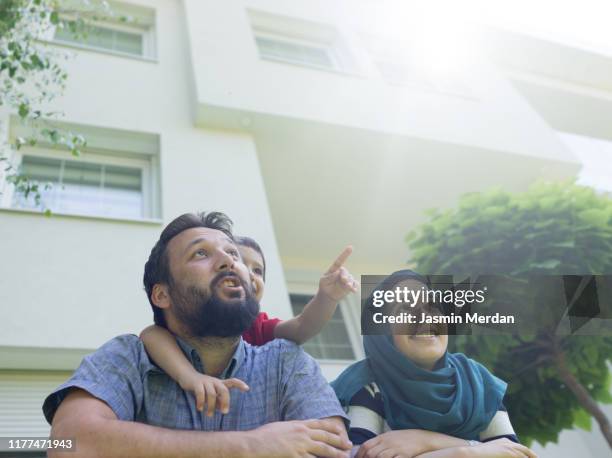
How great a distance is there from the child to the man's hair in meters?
0.16

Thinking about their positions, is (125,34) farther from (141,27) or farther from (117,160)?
(117,160)

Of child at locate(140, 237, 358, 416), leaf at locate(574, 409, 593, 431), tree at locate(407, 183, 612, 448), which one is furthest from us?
leaf at locate(574, 409, 593, 431)

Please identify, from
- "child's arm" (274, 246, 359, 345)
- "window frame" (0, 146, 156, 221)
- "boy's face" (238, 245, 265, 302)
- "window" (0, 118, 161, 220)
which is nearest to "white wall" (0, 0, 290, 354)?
"window" (0, 118, 161, 220)

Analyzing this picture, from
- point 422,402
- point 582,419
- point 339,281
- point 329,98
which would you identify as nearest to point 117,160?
point 329,98

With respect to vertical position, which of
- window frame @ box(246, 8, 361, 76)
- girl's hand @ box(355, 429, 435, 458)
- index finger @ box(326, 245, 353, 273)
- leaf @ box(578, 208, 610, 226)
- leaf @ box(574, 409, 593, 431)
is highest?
window frame @ box(246, 8, 361, 76)

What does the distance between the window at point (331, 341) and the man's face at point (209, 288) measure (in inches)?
137

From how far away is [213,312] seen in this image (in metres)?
1.71

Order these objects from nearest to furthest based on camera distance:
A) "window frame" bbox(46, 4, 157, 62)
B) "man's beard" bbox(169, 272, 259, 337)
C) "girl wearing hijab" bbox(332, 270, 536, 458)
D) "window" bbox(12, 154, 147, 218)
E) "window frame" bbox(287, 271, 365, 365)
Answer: "girl wearing hijab" bbox(332, 270, 536, 458) < "man's beard" bbox(169, 272, 259, 337) < "window" bbox(12, 154, 147, 218) < "window frame" bbox(287, 271, 365, 365) < "window frame" bbox(46, 4, 157, 62)

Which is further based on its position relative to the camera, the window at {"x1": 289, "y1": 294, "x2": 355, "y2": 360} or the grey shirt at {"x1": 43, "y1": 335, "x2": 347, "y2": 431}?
the window at {"x1": 289, "y1": 294, "x2": 355, "y2": 360}

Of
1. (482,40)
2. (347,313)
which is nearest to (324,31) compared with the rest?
(482,40)

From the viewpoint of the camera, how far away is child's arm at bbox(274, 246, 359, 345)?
192 cm

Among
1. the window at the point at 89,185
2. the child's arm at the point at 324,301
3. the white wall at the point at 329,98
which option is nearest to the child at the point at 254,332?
the child's arm at the point at 324,301

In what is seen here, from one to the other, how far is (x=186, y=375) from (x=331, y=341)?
4.10m

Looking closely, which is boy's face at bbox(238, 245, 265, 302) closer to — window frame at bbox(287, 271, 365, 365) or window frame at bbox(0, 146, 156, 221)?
window frame at bbox(0, 146, 156, 221)
